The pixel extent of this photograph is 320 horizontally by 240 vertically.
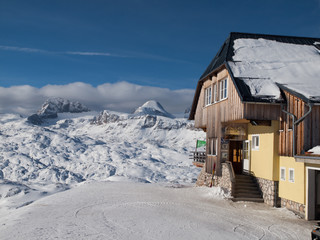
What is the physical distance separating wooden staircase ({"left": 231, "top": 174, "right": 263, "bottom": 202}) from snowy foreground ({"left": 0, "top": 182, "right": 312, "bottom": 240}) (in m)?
0.66

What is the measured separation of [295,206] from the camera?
45.1 feet

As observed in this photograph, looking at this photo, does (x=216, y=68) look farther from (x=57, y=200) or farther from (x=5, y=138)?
(x=5, y=138)

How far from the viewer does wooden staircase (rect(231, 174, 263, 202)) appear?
1611 centimetres

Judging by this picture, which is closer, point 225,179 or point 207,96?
point 225,179

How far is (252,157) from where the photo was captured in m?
17.7

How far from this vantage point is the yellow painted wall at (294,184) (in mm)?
13156

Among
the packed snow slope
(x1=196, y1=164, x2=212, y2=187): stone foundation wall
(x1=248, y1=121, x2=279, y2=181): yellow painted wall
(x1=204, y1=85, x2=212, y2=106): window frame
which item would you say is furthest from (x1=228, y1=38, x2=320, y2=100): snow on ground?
the packed snow slope

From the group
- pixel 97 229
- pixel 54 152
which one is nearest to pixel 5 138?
pixel 54 152

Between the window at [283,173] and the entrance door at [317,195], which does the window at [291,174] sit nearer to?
the window at [283,173]

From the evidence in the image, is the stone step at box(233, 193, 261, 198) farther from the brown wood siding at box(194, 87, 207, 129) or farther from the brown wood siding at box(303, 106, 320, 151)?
the brown wood siding at box(194, 87, 207, 129)

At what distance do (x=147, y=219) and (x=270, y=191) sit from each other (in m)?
6.71

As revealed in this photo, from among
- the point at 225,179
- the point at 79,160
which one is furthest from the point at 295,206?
the point at 79,160

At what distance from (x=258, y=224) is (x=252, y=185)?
558 cm

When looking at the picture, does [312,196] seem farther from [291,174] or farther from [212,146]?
[212,146]
